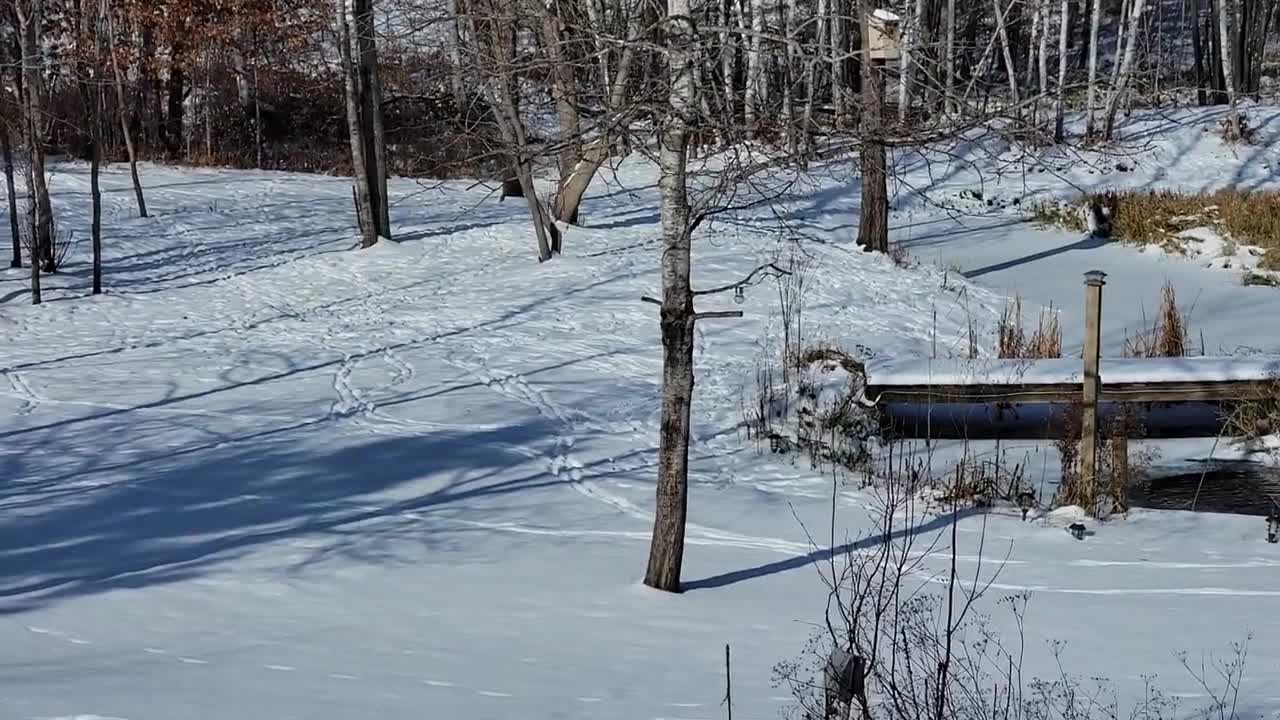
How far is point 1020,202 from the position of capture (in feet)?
71.3

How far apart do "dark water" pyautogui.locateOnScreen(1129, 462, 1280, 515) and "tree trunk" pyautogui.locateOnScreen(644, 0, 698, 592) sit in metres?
4.04

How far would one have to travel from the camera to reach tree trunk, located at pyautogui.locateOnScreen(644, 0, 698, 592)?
6078 millimetres

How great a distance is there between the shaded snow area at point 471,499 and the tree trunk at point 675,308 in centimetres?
32

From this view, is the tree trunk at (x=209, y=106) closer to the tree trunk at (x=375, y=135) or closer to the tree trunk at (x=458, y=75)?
the tree trunk at (x=375, y=135)

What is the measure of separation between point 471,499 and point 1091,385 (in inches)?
166

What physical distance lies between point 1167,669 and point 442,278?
12.0 meters

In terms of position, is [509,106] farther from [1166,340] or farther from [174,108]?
[174,108]

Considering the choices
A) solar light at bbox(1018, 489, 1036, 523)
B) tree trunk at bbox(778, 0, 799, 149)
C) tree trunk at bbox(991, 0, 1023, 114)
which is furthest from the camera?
solar light at bbox(1018, 489, 1036, 523)

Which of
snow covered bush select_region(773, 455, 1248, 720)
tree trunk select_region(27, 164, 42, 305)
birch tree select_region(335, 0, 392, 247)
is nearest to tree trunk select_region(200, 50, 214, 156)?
birch tree select_region(335, 0, 392, 247)

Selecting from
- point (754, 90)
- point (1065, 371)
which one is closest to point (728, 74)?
point (754, 90)

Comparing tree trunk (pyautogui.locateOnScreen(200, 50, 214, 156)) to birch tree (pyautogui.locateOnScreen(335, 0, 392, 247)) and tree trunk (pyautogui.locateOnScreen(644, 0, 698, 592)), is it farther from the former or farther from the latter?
tree trunk (pyautogui.locateOnScreen(644, 0, 698, 592))

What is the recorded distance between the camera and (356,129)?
1689 centimetres

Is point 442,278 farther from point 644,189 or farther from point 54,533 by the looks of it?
point 54,533

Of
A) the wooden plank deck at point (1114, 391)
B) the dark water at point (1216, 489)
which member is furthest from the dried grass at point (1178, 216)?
the dark water at point (1216, 489)
